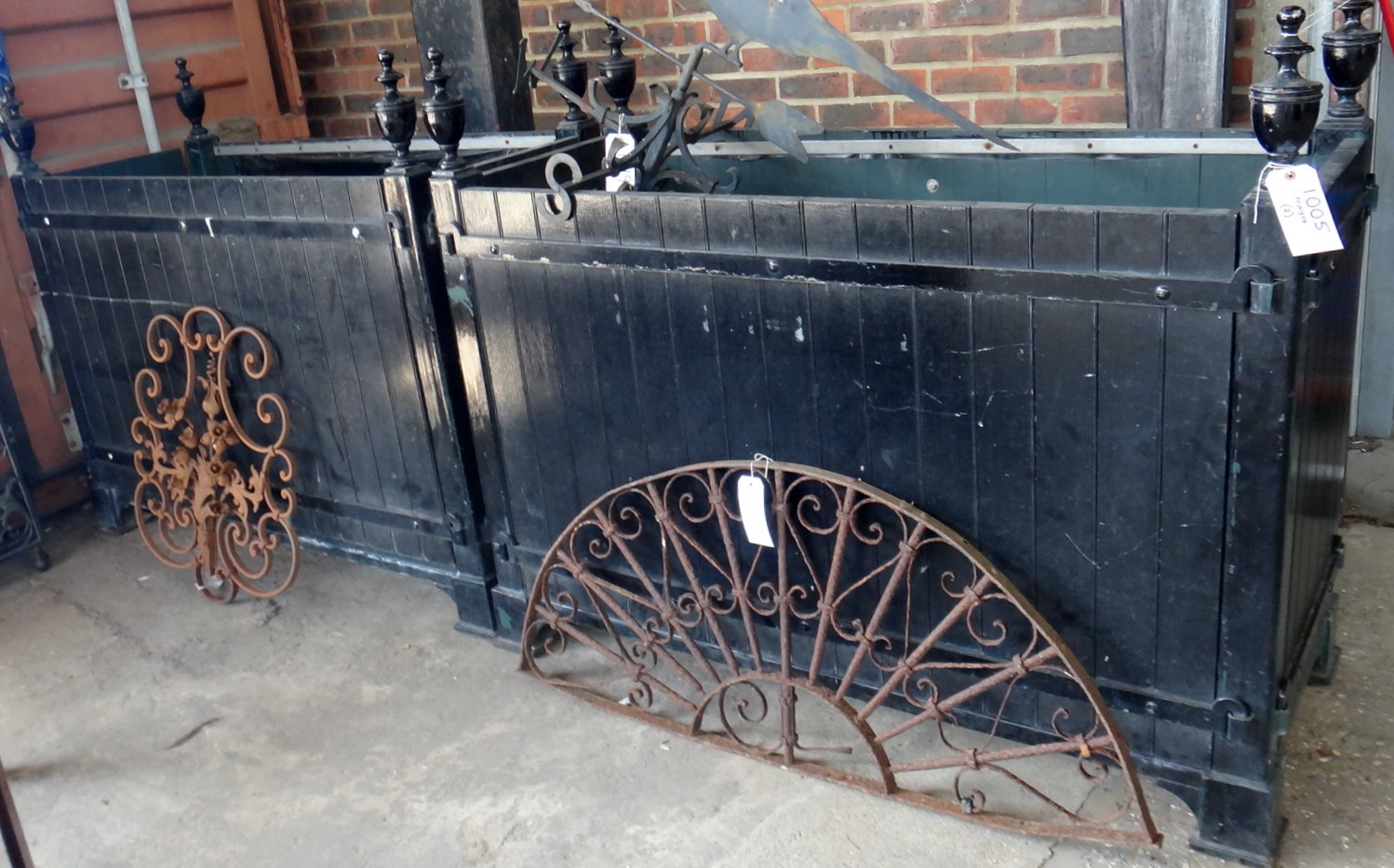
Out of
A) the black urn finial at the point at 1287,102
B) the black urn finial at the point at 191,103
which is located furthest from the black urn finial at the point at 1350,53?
the black urn finial at the point at 191,103

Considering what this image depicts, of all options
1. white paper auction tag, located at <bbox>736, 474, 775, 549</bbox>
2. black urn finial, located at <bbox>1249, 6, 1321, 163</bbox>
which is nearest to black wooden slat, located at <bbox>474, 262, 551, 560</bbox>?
white paper auction tag, located at <bbox>736, 474, 775, 549</bbox>

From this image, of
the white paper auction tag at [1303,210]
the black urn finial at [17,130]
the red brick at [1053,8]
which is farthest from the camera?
the black urn finial at [17,130]

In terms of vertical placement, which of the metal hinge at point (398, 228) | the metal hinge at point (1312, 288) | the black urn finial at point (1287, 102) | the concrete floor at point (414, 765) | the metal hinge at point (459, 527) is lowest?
the concrete floor at point (414, 765)

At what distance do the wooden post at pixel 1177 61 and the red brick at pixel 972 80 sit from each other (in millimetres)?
392

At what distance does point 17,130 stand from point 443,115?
4.34 feet

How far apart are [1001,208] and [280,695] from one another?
1.70 m

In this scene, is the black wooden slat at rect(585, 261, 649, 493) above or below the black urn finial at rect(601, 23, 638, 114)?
below

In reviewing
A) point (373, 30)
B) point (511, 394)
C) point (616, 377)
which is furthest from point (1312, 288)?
point (373, 30)

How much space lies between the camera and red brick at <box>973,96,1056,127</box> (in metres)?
2.98

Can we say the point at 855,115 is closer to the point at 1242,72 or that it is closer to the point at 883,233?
the point at 1242,72

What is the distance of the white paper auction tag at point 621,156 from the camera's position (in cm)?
222

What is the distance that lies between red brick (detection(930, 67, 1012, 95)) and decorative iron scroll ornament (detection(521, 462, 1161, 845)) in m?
1.44

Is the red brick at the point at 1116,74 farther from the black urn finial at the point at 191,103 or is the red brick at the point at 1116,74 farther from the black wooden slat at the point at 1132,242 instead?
the black urn finial at the point at 191,103

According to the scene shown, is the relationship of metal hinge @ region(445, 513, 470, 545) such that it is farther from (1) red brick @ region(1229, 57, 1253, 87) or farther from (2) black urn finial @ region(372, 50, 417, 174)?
(1) red brick @ region(1229, 57, 1253, 87)
